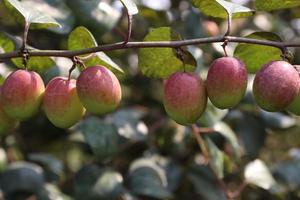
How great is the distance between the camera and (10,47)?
1.31 m

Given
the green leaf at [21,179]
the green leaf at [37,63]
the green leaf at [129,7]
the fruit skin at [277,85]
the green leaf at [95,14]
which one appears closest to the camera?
the fruit skin at [277,85]

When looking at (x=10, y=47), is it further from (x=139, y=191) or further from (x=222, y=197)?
(x=222, y=197)

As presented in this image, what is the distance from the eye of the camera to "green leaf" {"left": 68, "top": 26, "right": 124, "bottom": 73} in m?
→ 1.14

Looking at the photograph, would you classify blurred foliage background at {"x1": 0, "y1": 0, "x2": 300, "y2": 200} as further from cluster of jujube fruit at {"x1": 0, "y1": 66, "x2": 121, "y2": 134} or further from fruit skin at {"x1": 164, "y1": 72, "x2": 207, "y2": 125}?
fruit skin at {"x1": 164, "y1": 72, "x2": 207, "y2": 125}

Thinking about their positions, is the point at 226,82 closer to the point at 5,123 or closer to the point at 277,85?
the point at 277,85

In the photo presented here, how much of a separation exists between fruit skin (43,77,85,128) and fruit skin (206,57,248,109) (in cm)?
24

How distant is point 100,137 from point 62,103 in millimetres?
672

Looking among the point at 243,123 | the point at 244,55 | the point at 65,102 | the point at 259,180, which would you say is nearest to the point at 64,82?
the point at 65,102

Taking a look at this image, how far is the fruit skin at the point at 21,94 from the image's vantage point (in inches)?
41.3

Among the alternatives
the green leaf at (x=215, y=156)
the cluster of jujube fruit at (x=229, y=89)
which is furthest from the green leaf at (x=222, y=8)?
the green leaf at (x=215, y=156)

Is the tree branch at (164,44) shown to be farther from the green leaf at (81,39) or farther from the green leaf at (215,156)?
the green leaf at (215,156)

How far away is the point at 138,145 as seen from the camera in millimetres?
2037

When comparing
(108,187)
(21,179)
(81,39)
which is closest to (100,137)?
(108,187)

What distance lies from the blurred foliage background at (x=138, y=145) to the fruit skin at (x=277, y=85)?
597 mm
